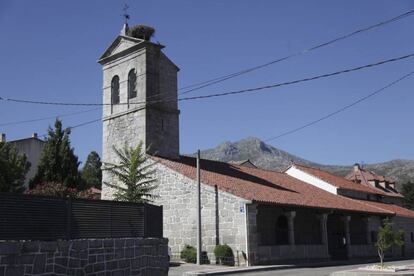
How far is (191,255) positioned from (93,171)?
35563 mm

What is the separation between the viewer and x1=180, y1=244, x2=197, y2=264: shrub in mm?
27984

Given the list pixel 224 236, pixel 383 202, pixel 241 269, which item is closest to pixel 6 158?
pixel 224 236

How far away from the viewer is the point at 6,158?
3488cm

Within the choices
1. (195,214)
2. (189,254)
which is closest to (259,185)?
(195,214)

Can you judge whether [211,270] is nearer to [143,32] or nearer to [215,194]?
[215,194]

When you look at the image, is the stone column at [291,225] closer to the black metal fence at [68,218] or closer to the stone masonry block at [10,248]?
the black metal fence at [68,218]

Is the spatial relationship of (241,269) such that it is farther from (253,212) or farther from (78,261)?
(78,261)

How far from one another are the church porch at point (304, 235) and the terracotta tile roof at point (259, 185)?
586 mm

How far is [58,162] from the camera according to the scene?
1462 inches

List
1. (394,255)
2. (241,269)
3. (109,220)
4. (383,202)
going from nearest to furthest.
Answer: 1. (109,220)
2. (241,269)
3. (394,255)
4. (383,202)

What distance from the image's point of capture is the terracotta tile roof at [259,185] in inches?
1134

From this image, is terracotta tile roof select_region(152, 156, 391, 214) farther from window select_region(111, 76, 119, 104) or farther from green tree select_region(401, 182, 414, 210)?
green tree select_region(401, 182, 414, 210)

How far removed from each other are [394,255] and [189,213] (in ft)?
66.2

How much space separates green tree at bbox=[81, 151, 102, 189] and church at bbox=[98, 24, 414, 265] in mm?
21990
